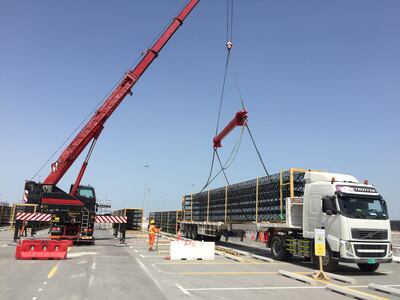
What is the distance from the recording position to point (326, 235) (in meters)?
13.0

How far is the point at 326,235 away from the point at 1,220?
128 ft

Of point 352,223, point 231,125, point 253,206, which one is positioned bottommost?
point 352,223

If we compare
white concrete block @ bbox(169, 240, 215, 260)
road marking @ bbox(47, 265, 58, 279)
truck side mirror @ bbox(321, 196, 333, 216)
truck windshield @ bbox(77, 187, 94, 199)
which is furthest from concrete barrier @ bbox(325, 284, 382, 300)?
truck windshield @ bbox(77, 187, 94, 199)

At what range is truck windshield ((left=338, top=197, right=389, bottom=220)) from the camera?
41.4 ft

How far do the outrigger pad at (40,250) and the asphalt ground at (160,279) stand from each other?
1.54 ft

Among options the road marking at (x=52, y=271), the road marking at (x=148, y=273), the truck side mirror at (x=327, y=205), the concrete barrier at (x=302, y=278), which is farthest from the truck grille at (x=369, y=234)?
the road marking at (x=52, y=271)

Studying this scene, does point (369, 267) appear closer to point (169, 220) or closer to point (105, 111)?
point (105, 111)

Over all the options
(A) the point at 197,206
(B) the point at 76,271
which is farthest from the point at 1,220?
(B) the point at 76,271

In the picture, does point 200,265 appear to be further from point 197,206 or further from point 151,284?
point 197,206

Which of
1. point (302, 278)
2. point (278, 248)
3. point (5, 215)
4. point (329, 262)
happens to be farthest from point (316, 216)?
point (5, 215)

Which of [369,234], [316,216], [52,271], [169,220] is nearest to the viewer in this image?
[52,271]

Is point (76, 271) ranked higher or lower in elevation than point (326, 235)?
lower

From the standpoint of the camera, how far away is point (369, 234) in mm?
12453

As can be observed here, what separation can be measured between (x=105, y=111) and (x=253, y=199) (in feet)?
34.3
